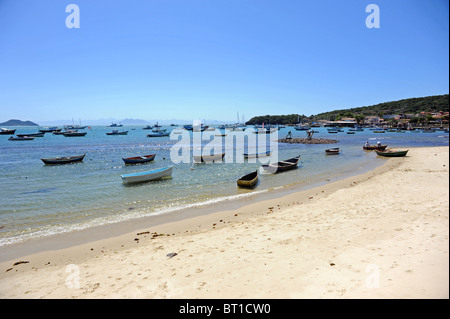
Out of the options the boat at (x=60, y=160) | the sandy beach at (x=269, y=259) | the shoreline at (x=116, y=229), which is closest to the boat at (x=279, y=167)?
the shoreline at (x=116, y=229)

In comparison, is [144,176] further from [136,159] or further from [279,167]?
[279,167]

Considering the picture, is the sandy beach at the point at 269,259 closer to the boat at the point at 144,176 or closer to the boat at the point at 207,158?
the boat at the point at 144,176

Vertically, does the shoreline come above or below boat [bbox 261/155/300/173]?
below

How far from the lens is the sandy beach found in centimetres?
393

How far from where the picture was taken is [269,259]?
22.0 feet

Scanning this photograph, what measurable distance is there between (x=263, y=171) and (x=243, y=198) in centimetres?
→ 1009

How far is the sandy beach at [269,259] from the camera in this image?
3.93 meters

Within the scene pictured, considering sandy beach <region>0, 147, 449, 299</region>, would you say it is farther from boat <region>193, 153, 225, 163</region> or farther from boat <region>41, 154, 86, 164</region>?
boat <region>41, 154, 86, 164</region>

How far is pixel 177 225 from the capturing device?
38.2ft

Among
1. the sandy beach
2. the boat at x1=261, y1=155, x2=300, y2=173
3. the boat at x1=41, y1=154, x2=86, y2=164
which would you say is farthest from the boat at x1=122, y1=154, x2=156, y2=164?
the sandy beach

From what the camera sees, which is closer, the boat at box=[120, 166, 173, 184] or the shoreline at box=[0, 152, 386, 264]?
the shoreline at box=[0, 152, 386, 264]

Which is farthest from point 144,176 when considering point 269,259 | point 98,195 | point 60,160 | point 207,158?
point 60,160
